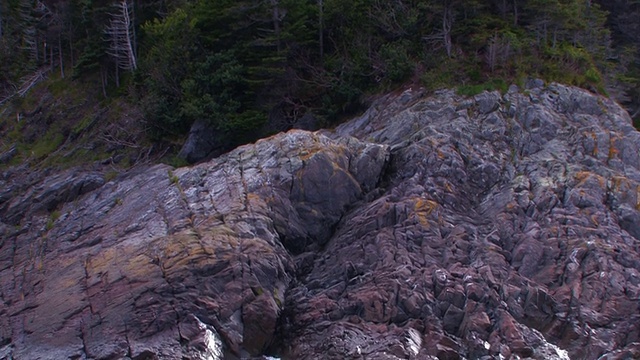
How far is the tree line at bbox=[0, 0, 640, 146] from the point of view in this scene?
29.4 m

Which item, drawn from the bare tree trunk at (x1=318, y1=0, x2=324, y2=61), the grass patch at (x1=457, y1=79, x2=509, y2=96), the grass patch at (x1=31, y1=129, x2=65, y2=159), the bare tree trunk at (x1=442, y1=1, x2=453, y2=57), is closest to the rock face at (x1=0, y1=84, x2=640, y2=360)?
the grass patch at (x1=457, y1=79, x2=509, y2=96)

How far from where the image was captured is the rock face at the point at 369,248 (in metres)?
19.9

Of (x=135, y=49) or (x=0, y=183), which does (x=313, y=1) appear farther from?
(x=0, y=183)

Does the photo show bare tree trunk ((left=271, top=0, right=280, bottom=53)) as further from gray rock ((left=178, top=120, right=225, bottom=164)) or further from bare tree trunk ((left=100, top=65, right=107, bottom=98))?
bare tree trunk ((left=100, top=65, right=107, bottom=98))

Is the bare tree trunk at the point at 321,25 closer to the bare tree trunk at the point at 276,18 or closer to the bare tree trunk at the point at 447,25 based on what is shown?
the bare tree trunk at the point at 276,18

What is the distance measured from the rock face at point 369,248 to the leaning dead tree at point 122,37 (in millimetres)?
12963

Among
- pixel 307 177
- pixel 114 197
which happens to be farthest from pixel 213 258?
pixel 114 197

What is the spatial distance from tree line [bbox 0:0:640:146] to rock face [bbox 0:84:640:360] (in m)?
1.90

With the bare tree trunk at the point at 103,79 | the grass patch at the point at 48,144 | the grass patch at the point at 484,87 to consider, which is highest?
the grass patch at the point at 484,87

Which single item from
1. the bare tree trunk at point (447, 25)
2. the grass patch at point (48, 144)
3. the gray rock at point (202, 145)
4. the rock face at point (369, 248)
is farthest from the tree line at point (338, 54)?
the grass patch at point (48, 144)

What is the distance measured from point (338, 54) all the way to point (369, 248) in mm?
12305

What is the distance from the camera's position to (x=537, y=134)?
26.7m

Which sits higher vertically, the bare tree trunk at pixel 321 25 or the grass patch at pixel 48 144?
the bare tree trunk at pixel 321 25

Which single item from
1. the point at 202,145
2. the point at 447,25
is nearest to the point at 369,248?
the point at 202,145
